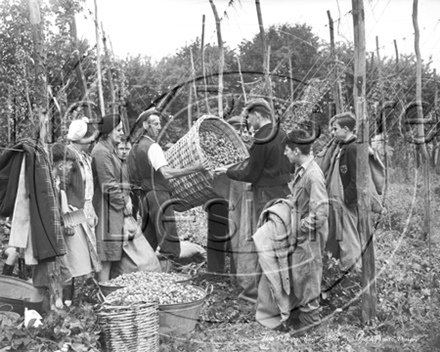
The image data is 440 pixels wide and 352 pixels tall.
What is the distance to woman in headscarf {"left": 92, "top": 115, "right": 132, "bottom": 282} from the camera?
4.55m

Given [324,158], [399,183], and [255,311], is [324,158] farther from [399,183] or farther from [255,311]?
[399,183]

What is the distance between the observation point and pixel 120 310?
10.7 feet

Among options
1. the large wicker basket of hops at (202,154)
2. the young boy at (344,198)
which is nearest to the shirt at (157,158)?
the large wicker basket of hops at (202,154)

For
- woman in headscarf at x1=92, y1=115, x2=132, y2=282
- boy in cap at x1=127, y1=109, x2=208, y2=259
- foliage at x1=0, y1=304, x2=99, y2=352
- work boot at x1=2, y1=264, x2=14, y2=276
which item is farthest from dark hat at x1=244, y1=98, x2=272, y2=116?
work boot at x1=2, y1=264, x2=14, y2=276

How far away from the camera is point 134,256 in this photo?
467 cm

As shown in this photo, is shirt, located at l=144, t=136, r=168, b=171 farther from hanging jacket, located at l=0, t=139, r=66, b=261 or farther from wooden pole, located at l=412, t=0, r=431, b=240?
wooden pole, located at l=412, t=0, r=431, b=240

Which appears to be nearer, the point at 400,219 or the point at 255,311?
the point at 255,311

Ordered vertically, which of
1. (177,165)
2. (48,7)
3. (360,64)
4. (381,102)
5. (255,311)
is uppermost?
(48,7)

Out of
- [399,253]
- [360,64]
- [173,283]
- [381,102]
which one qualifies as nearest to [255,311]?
[173,283]

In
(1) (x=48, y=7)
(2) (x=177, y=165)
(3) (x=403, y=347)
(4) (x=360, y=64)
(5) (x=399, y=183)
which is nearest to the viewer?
(3) (x=403, y=347)

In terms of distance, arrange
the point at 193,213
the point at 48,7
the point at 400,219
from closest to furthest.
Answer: the point at 400,219 → the point at 193,213 → the point at 48,7

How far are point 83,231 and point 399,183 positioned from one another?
432 inches

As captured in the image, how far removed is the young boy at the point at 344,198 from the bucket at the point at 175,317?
5.65 feet

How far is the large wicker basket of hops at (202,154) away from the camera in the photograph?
180 inches
